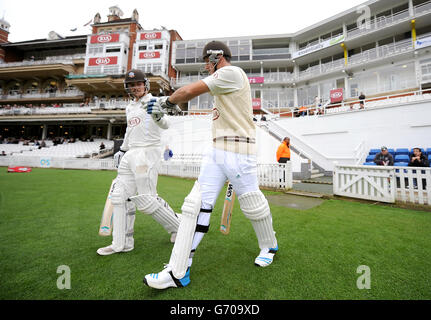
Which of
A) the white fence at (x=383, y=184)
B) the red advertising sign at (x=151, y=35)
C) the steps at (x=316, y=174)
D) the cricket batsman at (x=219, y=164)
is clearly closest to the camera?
the cricket batsman at (x=219, y=164)

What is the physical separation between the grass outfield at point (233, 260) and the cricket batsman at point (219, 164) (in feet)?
0.80

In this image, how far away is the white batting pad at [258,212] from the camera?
1856 mm

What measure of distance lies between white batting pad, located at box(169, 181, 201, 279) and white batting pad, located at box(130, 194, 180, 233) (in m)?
0.71

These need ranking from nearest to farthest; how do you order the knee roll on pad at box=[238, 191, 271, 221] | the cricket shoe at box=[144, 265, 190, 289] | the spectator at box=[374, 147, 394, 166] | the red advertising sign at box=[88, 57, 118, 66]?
the cricket shoe at box=[144, 265, 190, 289] → the knee roll on pad at box=[238, 191, 271, 221] → the spectator at box=[374, 147, 394, 166] → the red advertising sign at box=[88, 57, 118, 66]

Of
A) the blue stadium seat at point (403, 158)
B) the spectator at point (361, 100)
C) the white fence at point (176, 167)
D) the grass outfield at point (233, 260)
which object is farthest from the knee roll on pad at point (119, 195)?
the spectator at point (361, 100)

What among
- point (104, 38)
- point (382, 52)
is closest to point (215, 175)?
point (382, 52)

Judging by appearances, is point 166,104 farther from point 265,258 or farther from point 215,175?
point 265,258

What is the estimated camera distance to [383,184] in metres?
5.04

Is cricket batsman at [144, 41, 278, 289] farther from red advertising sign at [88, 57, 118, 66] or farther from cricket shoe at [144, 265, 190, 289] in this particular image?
red advertising sign at [88, 57, 118, 66]

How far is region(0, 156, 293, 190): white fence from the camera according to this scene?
724 cm

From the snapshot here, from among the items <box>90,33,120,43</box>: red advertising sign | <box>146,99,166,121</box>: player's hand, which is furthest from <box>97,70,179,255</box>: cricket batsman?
<box>90,33,120,43</box>: red advertising sign

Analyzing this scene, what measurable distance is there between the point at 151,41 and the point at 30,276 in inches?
1360

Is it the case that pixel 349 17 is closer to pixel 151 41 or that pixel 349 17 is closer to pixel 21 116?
pixel 151 41

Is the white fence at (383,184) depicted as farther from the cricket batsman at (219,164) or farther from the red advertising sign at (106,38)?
the red advertising sign at (106,38)
